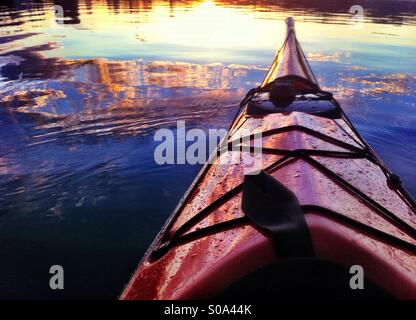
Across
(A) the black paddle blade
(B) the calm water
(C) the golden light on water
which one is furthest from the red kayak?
(C) the golden light on water

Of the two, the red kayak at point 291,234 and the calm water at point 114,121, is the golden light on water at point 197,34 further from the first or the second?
the red kayak at point 291,234

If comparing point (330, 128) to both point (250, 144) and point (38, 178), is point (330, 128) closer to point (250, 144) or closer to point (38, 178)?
point (250, 144)

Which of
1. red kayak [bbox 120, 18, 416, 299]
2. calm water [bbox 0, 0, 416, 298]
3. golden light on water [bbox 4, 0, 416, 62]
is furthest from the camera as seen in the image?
golden light on water [bbox 4, 0, 416, 62]

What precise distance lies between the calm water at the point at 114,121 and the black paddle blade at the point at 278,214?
7.14 ft

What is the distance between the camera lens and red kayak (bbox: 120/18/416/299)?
1.59 metres

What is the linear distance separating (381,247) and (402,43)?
16.7 metres

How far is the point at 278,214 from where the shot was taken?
73.0 inches

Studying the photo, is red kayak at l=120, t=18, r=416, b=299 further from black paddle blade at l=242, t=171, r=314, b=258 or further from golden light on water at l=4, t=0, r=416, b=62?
golden light on water at l=4, t=0, r=416, b=62

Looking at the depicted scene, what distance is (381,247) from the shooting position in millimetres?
1886

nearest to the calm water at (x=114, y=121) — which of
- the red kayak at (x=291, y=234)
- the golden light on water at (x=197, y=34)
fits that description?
the golden light on water at (x=197, y=34)

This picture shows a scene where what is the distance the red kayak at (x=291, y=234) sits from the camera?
1593 mm

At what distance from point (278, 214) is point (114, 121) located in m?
Result: 5.88

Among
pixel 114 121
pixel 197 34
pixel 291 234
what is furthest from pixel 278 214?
pixel 197 34
